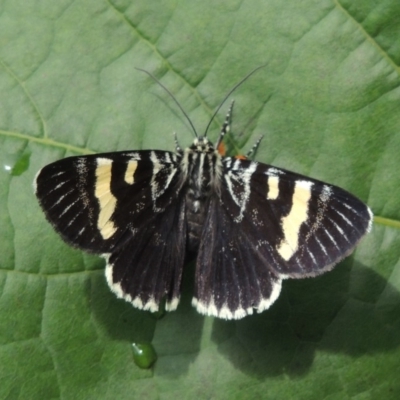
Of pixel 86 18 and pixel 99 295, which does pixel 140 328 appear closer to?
pixel 99 295

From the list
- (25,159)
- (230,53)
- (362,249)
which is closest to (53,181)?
(25,159)

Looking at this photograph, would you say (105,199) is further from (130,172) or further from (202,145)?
(202,145)

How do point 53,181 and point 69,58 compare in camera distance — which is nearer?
point 53,181

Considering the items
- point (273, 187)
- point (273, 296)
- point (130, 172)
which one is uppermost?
point (273, 187)

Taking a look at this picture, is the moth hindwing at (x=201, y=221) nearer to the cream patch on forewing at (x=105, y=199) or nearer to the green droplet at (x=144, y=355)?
the cream patch on forewing at (x=105, y=199)

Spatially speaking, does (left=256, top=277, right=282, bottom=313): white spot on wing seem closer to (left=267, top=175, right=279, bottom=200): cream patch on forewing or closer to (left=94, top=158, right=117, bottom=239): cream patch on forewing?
(left=267, top=175, right=279, bottom=200): cream patch on forewing

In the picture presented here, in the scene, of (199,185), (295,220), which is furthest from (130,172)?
(295,220)

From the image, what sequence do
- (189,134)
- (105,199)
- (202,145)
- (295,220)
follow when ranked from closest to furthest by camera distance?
(295,220), (105,199), (202,145), (189,134)
